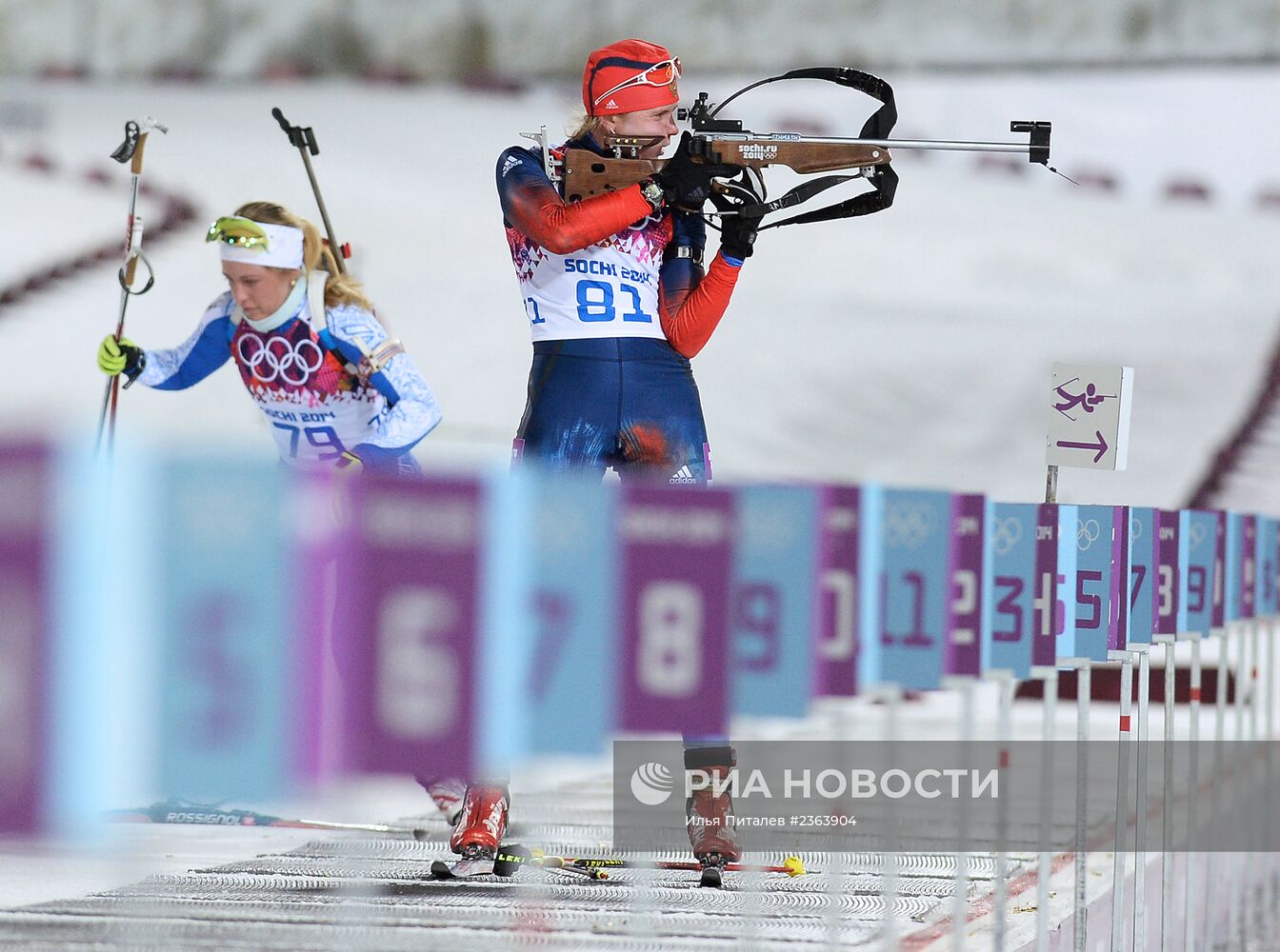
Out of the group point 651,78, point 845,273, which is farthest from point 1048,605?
point 845,273

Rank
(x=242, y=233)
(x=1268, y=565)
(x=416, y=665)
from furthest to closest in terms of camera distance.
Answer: (x=1268, y=565) < (x=242, y=233) < (x=416, y=665)

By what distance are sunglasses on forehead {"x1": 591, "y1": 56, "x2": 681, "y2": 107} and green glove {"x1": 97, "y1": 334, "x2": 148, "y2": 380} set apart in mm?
1434

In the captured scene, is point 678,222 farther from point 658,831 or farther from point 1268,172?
point 1268,172

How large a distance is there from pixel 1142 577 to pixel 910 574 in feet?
5.23

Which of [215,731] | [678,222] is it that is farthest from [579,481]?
[678,222]

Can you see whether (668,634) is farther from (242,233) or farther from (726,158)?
(242,233)

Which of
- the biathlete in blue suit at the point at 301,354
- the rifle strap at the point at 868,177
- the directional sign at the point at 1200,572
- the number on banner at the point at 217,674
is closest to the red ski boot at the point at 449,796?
the biathlete in blue suit at the point at 301,354

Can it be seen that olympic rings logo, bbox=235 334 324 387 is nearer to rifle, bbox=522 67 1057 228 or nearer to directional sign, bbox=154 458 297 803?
rifle, bbox=522 67 1057 228

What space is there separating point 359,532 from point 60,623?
0.33 metres

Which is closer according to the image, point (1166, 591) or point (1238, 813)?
point (1166, 591)

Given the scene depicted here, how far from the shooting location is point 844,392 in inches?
786

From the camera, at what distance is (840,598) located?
297cm

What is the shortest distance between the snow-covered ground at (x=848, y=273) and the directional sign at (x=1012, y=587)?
35.6 feet

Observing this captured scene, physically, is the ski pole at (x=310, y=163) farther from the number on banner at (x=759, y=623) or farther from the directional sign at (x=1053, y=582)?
the number on banner at (x=759, y=623)
